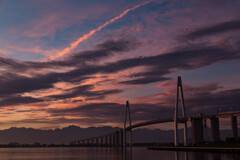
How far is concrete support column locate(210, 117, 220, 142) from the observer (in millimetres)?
107625

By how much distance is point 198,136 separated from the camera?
11575cm

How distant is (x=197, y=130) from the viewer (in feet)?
382

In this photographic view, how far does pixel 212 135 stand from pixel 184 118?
539 inches

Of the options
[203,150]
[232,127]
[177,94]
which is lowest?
[203,150]

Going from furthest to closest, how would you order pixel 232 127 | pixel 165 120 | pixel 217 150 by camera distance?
pixel 165 120
pixel 232 127
pixel 217 150

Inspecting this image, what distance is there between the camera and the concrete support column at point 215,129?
108 metres

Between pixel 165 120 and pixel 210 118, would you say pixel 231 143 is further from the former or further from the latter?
pixel 165 120

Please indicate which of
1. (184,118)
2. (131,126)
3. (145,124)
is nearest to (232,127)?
(184,118)

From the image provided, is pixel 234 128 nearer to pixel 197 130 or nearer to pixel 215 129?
pixel 215 129

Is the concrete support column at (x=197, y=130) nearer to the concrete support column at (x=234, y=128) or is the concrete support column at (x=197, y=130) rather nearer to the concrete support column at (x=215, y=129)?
the concrete support column at (x=215, y=129)

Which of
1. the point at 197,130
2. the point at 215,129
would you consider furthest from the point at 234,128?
the point at 197,130

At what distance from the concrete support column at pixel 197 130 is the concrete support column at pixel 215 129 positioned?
7357mm

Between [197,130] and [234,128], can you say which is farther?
[197,130]

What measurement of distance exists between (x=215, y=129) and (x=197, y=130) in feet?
29.2
